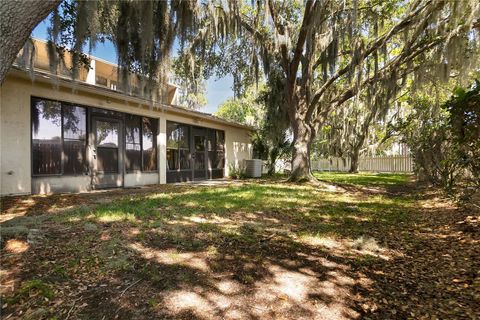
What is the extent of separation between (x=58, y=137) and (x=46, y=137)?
26cm

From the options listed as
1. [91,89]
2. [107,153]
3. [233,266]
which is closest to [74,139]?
[107,153]

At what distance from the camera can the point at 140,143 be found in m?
9.45

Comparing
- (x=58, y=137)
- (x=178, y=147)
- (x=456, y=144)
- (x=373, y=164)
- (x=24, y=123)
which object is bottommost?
(x=373, y=164)

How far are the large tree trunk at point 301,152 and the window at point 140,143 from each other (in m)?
4.93

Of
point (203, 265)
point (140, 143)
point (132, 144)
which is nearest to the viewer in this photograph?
point (203, 265)

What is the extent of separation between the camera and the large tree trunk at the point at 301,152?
400 inches

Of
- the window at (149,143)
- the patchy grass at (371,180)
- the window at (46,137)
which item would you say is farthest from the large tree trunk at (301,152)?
the window at (46,137)

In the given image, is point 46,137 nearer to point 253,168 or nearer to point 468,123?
point 468,123

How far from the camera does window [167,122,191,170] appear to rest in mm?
10717

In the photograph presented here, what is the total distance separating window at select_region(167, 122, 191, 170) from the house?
37 millimetres

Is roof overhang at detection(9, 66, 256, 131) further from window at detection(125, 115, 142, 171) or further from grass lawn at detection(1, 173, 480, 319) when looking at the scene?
grass lawn at detection(1, 173, 480, 319)

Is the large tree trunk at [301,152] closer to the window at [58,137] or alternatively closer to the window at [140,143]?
the window at [140,143]

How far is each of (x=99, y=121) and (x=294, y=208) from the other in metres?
6.05

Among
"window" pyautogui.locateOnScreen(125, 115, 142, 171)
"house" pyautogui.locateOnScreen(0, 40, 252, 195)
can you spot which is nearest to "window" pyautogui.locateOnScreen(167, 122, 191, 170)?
"house" pyautogui.locateOnScreen(0, 40, 252, 195)
